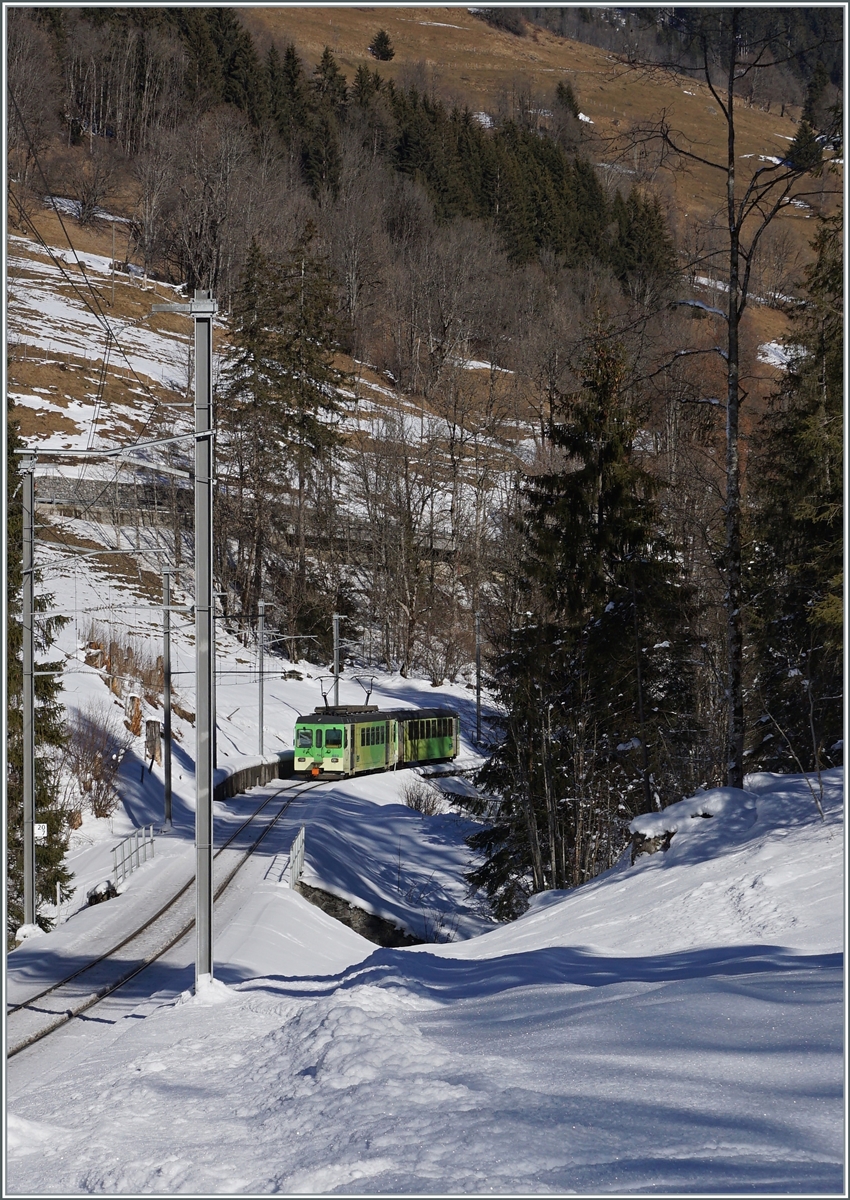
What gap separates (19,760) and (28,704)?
6.55 m

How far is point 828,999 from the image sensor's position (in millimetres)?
6039

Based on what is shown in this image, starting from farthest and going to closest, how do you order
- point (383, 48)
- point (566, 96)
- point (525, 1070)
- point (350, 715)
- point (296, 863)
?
1. point (566, 96)
2. point (383, 48)
3. point (350, 715)
4. point (296, 863)
5. point (525, 1070)

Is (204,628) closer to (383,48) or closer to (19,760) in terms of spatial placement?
(19,760)

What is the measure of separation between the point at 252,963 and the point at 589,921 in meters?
6.69

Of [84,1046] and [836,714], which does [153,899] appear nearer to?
[84,1046]

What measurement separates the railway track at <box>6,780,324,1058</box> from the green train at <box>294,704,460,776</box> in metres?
12.7

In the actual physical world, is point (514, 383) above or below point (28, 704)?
above

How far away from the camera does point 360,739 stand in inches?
1531

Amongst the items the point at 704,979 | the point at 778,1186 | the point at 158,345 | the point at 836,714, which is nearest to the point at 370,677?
the point at 158,345

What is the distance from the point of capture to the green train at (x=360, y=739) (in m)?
38.1

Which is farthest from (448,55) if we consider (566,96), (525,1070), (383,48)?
(525,1070)

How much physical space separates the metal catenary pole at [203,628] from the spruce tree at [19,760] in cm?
1242

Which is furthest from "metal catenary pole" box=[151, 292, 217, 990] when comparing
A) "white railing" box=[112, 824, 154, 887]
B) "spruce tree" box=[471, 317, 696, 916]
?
"white railing" box=[112, 824, 154, 887]

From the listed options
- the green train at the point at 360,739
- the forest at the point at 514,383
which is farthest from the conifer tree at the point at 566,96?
the green train at the point at 360,739
